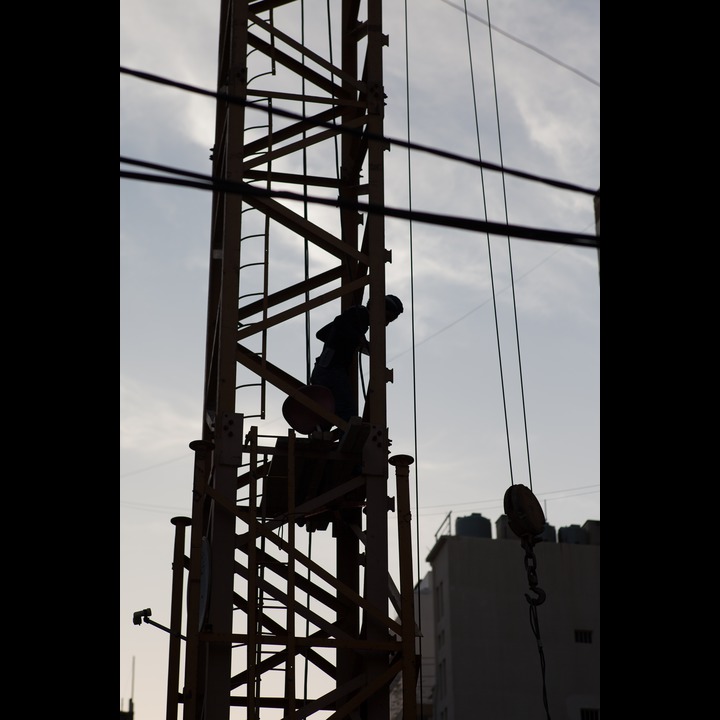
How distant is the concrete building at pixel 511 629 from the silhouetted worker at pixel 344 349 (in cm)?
3467

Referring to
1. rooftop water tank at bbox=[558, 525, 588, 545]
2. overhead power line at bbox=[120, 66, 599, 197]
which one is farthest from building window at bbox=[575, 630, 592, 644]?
overhead power line at bbox=[120, 66, 599, 197]

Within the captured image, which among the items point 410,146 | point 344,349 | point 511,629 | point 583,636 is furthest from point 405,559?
point 583,636

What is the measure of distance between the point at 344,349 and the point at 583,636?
38.6m

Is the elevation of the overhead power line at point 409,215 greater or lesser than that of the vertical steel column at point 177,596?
greater

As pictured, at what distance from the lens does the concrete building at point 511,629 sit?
4516 cm

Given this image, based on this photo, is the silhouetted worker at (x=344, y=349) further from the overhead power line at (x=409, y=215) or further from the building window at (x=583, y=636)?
the building window at (x=583, y=636)

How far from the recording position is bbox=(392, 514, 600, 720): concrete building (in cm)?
4516

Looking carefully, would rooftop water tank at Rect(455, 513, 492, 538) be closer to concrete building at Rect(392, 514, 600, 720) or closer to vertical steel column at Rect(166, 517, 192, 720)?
concrete building at Rect(392, 514, 600, 720)

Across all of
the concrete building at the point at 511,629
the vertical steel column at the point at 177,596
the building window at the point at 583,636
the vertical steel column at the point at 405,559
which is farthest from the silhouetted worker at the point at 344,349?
the building window at the point at 583,636

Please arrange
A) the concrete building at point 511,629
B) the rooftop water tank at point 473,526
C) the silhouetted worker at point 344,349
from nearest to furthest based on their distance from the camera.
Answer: the silhouetted worker at point 344,349 < the concrete building at point 511,629 < the rooftop water tank at point 473,526
